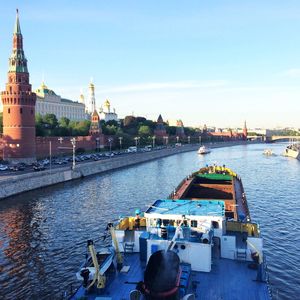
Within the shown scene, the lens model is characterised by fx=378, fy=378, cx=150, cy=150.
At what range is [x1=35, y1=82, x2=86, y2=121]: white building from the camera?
166750mm

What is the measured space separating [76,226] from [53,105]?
15137 centimetres

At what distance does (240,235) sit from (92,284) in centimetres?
865

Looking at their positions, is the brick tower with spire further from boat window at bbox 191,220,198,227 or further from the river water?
boat window at bbox 191,220,198,227

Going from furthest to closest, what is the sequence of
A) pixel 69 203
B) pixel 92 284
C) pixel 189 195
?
pixel 69 203, pixel 189 195, pixel 92 284

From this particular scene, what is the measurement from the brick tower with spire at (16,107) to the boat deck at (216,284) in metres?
63.5

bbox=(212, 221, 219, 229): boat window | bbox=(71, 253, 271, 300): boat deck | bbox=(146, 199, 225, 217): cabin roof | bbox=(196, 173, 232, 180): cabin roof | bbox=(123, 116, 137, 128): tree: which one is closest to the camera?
bbox=(71, 253, 271, 300): boat deck

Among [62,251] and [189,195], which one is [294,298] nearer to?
[62,251]

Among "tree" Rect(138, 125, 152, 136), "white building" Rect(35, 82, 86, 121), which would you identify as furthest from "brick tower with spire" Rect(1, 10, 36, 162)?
"tree" Rect(138, 125, 152, 136)

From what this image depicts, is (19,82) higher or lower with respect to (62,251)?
higher

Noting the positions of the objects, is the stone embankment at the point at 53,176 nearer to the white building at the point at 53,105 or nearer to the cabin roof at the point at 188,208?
the cabin roof at the point at 188,208

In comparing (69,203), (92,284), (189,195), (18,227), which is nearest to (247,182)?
(189,195)

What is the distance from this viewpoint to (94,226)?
33.7 meters

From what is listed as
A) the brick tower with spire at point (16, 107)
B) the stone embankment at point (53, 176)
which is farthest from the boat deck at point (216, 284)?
the brick tower with spire at point (16, 107)

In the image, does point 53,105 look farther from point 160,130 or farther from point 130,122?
point 160,130
